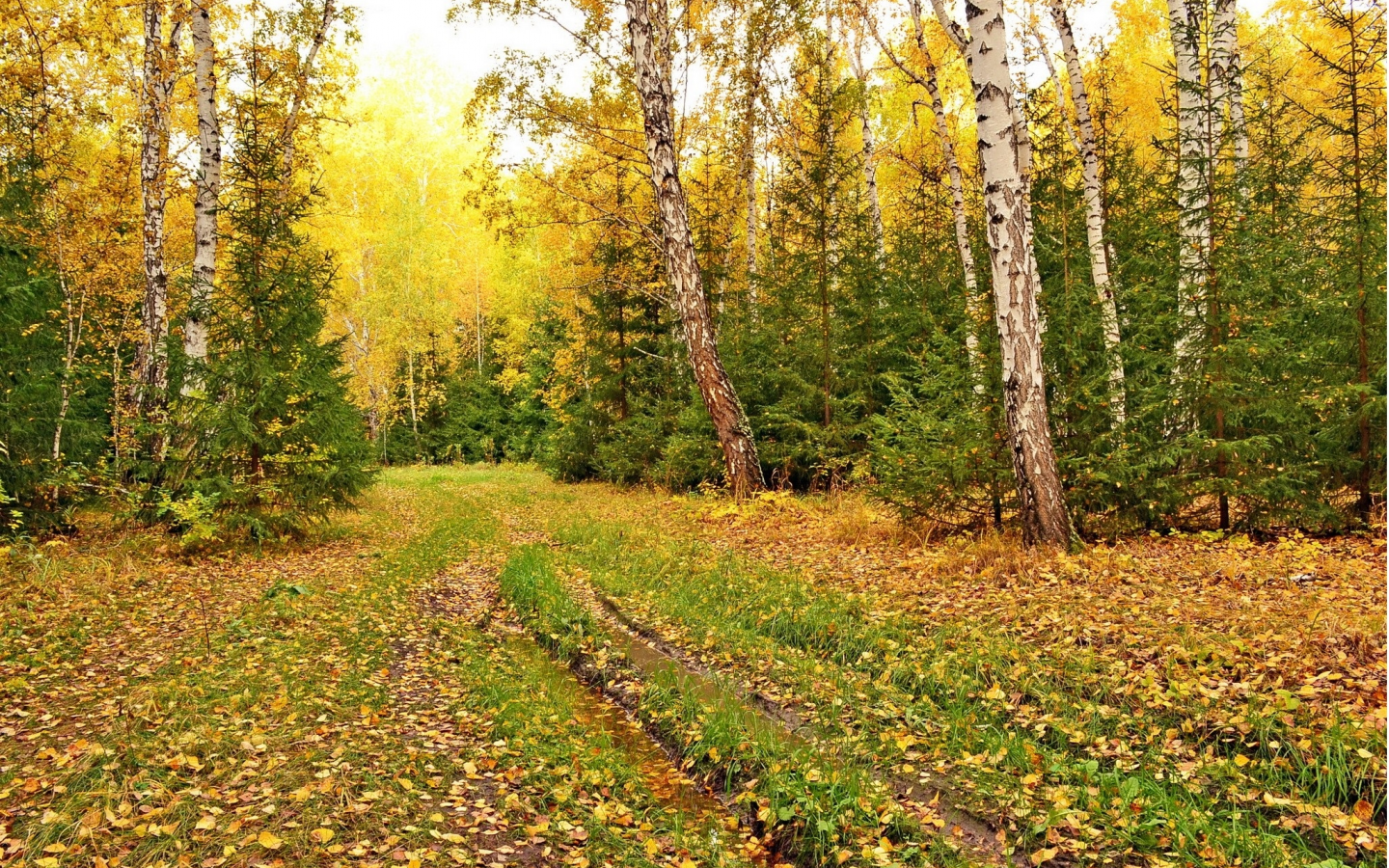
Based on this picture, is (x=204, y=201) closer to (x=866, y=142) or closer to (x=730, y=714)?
(x=730, y=714)

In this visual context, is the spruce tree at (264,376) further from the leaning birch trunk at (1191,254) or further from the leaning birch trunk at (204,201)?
the leaning birch trunk at (1191,254)

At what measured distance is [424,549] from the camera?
10.8 metres

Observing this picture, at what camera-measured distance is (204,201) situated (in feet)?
33.3

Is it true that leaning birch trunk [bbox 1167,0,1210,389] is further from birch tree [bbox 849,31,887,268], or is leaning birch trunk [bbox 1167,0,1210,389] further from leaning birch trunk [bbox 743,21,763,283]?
leaning birch trunk [bbox 743,21,763,283]

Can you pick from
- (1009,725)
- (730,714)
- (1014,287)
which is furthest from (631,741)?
(1014,287)

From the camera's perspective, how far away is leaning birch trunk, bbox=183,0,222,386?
9.91m

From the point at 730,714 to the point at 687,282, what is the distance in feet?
30.2

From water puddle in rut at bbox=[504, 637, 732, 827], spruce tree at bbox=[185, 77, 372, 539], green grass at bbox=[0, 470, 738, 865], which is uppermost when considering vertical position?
spruce tree at bbox=[185, 77, 372, 539]

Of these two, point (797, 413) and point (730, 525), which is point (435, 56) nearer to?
point (797, 413)

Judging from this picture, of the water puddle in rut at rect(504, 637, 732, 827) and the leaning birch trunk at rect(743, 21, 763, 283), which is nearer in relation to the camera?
the water puddle in rut at rect(504, 637, 732, 827)

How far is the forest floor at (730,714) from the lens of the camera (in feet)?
11.2

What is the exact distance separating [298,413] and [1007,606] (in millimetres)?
9263

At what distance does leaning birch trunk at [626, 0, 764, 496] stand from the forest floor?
495 centimetres

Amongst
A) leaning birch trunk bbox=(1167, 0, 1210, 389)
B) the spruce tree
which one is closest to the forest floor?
leaning birch trunk bbox=(1167, 0, 1210, 389)
